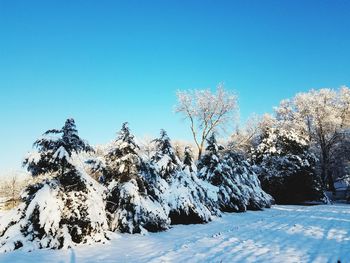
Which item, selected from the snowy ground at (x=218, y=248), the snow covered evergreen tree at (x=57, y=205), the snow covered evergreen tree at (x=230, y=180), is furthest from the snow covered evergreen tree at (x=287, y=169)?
the snow covered evergreen tree at (x=57, y=205)

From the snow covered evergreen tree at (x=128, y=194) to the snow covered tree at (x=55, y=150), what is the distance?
2.20 m

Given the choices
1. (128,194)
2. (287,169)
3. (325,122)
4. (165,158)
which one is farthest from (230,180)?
(325,122)

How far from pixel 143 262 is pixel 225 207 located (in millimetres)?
12736

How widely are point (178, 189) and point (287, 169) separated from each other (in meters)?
16.6

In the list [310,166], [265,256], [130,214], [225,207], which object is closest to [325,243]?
[265,256]

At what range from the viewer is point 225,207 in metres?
19.0

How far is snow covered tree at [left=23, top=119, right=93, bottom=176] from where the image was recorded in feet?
30.7

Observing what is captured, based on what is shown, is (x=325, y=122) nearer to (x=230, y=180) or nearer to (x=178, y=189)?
(x=230, y=180)

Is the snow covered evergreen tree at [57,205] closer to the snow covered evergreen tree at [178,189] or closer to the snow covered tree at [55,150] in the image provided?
the snow covered tree at [55,150]

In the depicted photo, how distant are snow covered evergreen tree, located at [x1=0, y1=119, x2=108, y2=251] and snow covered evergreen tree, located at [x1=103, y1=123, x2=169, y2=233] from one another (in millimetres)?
1499

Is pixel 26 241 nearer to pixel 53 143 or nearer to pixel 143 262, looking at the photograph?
pixel 53 143

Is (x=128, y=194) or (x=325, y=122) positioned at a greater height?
(x=325, y=122)

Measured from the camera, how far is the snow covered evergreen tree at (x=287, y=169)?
89.4 ft

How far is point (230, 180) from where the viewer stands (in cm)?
1958
